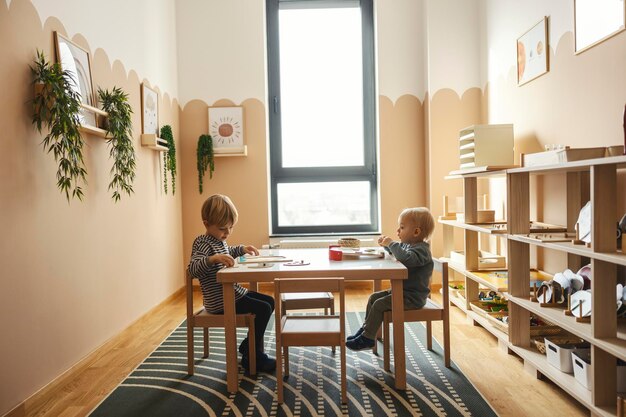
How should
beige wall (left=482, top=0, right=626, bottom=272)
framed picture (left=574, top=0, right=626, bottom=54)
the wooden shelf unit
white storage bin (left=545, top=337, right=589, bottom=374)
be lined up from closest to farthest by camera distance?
the wooden shelf unit < white storage bin (left=545, top=337, right=589, bottom=374) < framed picture (left=574, top=0, right=626, bottom=54) < beige wall (left=482, top=0, right=626, bottom=272)

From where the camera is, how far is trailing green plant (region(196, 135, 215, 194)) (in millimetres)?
4723

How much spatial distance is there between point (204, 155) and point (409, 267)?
107 inches

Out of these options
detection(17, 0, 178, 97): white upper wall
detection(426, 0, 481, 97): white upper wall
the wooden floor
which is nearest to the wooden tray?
the wooden floor

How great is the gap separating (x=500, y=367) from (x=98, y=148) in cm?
260

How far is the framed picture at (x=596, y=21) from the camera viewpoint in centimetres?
238

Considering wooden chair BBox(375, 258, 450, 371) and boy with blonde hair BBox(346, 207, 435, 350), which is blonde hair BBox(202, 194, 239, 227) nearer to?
boy with blonde hair BBox(346, 207, 435, 350)

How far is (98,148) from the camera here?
9.93 feet

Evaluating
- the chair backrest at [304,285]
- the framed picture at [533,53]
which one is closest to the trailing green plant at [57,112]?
the chair backrest at [304,285]

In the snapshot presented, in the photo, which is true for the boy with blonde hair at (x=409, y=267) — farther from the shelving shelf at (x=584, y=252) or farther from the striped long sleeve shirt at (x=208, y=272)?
the striped long sleeve shirt at (x=208, y=272)

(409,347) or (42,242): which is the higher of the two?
(42,242)

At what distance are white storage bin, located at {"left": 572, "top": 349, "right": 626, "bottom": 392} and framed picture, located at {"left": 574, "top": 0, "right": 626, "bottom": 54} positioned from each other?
1504 millimetres

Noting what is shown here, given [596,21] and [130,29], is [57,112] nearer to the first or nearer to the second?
[130,29]

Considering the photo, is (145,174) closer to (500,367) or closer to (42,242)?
(42,242)

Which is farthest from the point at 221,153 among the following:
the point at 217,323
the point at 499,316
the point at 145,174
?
the point at 499,316
